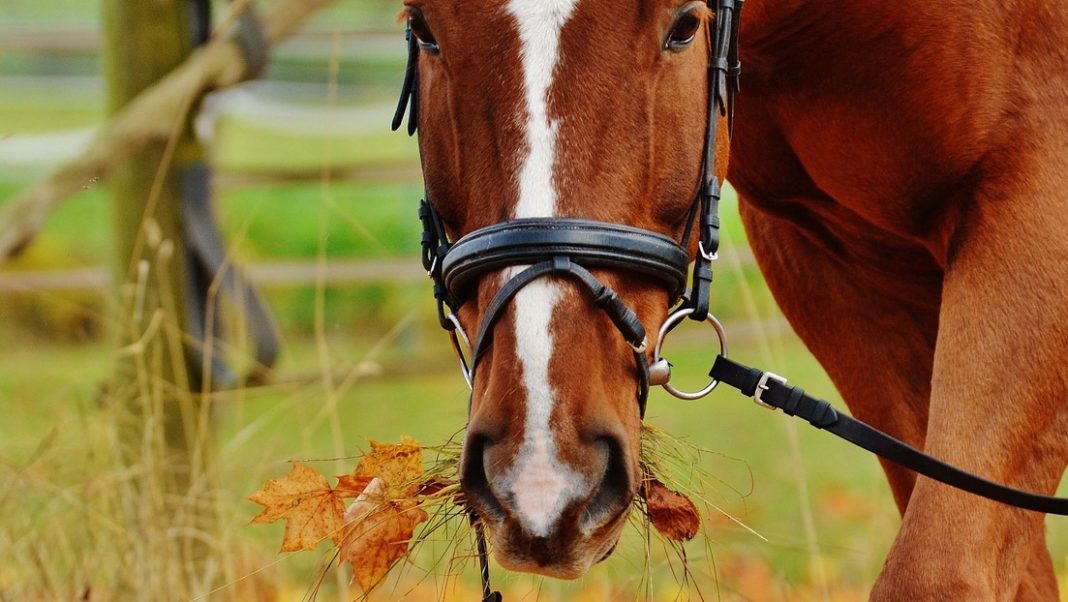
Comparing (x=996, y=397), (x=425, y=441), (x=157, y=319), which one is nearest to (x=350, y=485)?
(x=996, y=397)

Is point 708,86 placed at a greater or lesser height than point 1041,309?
greater

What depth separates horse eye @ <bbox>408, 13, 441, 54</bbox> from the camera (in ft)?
6.03

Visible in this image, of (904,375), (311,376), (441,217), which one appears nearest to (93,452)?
(311,376)

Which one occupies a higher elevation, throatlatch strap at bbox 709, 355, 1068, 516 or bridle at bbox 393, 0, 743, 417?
bridle at bbox 393, 0, 743, 417

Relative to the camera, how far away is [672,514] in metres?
1.94

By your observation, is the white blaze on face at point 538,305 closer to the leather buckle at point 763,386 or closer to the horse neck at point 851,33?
the leather buckle at point 763,386

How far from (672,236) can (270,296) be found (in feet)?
20.5

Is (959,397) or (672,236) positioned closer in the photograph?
(672,236)

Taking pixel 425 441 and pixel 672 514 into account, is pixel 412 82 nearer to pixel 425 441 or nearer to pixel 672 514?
pixel 672 514

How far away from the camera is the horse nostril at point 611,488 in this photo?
160cm

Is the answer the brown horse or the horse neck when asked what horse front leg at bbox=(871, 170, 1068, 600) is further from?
the horse neck

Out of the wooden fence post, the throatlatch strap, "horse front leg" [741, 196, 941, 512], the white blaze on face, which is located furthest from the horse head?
the wooden fence post

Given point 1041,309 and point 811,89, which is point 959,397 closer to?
point 1041,309

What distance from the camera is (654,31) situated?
1.77 m
